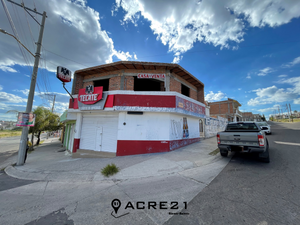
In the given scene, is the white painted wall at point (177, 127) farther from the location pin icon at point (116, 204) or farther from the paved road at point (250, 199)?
the location pin icon at point (116, 204)

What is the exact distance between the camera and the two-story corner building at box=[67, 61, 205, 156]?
834 cm

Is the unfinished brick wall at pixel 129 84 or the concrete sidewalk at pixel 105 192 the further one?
the unfinished brick wall at pixel 129 84

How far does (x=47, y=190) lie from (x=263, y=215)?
6.39 m

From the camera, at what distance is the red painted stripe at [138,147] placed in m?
8.26

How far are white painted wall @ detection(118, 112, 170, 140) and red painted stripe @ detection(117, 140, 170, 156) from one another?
338 millimetres

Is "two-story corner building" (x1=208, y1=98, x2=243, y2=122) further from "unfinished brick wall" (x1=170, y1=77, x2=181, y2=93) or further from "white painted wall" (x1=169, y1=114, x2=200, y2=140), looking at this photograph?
"unfinished brick wall" (x1=170, y1=77, x2=181, y2=93)

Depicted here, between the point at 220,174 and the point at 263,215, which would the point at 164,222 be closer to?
the point at 263,215

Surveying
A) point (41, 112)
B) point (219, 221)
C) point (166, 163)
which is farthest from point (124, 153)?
point (41, 112)

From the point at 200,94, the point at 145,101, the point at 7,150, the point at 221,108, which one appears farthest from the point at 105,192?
the point at 221,108

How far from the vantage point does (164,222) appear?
247 cm

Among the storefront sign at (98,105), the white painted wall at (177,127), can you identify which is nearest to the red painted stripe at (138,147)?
the white painted wall at (177,127)

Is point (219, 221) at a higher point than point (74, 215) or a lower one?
higher

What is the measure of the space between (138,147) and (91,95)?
5.24 meters

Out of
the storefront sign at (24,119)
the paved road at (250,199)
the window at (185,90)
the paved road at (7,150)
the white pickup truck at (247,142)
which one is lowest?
the paved road at (7,150)
